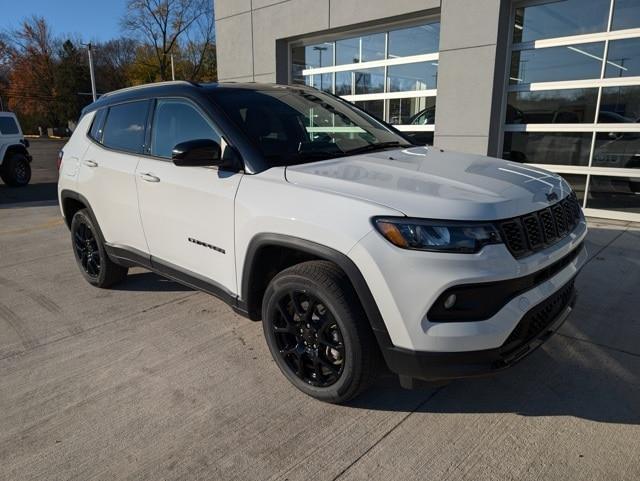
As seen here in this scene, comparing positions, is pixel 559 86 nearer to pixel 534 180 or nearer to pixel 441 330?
pixel 534 180

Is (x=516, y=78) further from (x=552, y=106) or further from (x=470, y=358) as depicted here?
(x=470, y=358)

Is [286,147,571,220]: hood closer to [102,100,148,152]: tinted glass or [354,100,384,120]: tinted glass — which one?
[102,100,148,152]: tinted glass

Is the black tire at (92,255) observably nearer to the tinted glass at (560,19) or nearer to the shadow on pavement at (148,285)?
the shadow on pavement at (148,285)

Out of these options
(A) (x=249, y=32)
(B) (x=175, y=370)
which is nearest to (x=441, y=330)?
(B) (x=175, y=370)

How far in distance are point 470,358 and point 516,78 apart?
22.3ft

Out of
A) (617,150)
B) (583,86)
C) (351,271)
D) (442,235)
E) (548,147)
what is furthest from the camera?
(548,147)

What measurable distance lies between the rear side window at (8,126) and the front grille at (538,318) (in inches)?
608

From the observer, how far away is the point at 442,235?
219 cm

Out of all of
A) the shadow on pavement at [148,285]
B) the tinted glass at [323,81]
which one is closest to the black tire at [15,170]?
the tinted glass at [323,81]

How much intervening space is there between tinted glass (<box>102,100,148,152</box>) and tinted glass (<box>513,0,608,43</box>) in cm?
630

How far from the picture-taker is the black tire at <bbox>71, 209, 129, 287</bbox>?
444 cm

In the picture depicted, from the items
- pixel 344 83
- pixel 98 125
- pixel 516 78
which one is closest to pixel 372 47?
pixel 344 83

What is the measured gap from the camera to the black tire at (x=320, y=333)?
2434mm

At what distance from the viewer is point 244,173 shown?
2914 millimetres
